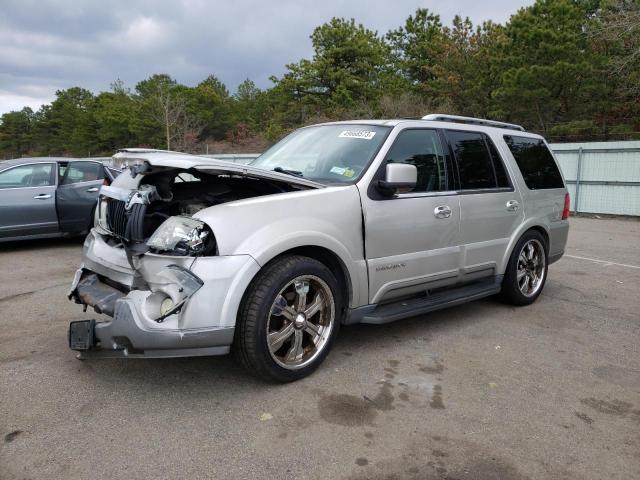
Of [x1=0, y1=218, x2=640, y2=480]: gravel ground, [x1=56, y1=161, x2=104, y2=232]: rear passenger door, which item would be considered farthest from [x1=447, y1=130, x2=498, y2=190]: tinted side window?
[x1=56, y1=161, x2=104, y2=232]: rear passenger door

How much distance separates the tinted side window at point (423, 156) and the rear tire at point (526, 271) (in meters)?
1.34

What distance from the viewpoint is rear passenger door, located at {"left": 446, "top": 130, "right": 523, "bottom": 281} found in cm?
452

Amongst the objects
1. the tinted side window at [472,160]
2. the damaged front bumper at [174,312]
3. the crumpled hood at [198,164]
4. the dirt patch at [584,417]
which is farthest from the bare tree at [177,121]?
the dirt patch at [584,417]

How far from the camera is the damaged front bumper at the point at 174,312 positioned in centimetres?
291

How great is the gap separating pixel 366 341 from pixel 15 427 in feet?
8.31

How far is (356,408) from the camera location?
3117 mm

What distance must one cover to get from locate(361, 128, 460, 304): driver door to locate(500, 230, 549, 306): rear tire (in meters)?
0.98

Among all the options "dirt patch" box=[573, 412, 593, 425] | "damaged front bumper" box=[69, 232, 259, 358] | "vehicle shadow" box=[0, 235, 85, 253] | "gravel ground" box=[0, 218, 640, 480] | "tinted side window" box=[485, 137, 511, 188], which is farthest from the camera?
"vehicle shadow" box=[0, 235, 85, 253]

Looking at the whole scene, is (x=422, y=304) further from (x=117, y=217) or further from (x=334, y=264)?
(x=117, y=217)

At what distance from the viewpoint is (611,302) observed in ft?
18.6

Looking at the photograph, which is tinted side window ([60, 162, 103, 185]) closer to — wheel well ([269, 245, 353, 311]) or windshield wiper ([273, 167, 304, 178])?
windshield wiper ([273, 167, 304, 178])

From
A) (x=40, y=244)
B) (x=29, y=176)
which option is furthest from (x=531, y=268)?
(x=40, y=244)

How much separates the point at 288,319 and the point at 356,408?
2.31 feet

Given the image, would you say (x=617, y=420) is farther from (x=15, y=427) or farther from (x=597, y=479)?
(x=15, y=427)
